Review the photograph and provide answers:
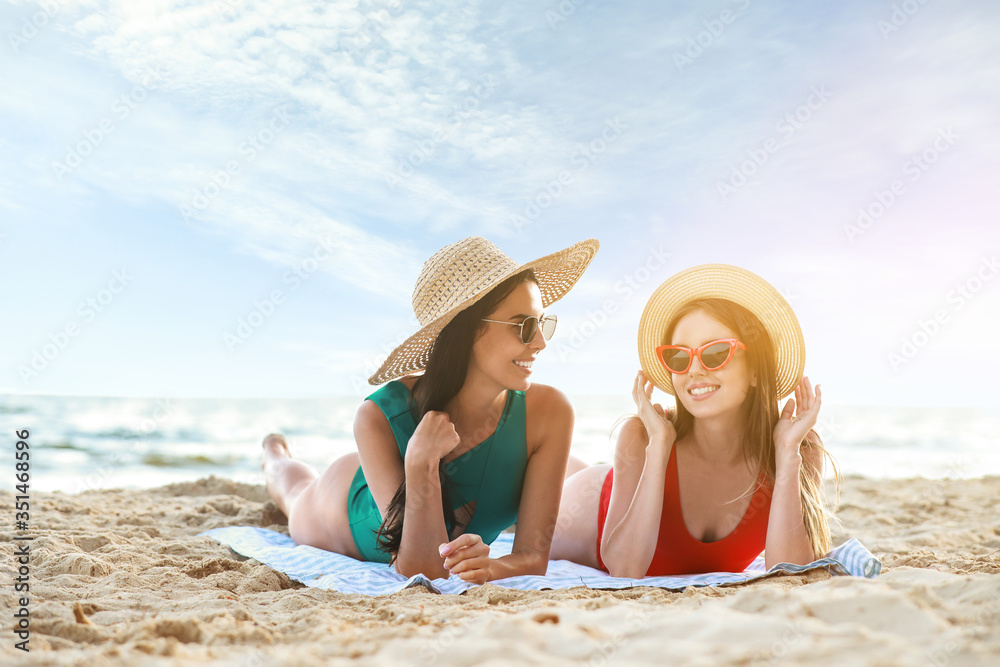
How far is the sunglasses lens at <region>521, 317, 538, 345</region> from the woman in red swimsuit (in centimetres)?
67

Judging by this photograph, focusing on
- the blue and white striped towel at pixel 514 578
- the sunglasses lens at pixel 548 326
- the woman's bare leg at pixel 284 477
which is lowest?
the blue and white striped towel at pixel 514 578

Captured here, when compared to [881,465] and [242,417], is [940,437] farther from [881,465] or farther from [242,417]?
[242,417]

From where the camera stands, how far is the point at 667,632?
1682 mm

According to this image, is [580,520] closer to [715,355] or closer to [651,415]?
[651,415]

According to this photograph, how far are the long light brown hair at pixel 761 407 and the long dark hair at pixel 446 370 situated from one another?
3.40 feet

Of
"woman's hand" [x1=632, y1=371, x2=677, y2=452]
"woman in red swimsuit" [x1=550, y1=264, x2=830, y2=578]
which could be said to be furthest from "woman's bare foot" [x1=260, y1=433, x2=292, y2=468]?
"woman's hand" [x1=632, y1=371, x2=677, y2=452]

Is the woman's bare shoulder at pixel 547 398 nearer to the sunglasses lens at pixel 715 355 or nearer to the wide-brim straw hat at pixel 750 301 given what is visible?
the wide-brim straw hat at pixel 750 301

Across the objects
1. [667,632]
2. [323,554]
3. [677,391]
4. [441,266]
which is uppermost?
[441,266]

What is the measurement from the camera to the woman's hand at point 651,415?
3326 mm

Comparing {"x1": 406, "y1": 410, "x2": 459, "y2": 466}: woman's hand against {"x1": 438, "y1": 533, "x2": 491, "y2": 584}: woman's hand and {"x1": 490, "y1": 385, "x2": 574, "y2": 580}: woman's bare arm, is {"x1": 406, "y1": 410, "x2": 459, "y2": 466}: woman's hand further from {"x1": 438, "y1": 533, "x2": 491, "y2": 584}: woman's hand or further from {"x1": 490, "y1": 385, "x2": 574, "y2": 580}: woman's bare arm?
{"x1": 490, "y1": 385, "x2": 574, "y2": 580}: woman's bare arm

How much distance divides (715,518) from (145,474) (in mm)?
8426

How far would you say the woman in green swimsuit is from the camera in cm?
324

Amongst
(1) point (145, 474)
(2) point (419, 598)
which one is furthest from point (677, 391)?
(1) point (145, 474)

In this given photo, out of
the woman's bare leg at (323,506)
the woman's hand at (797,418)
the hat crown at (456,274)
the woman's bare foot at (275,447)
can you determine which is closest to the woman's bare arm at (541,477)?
the hat crown at (456,274)
